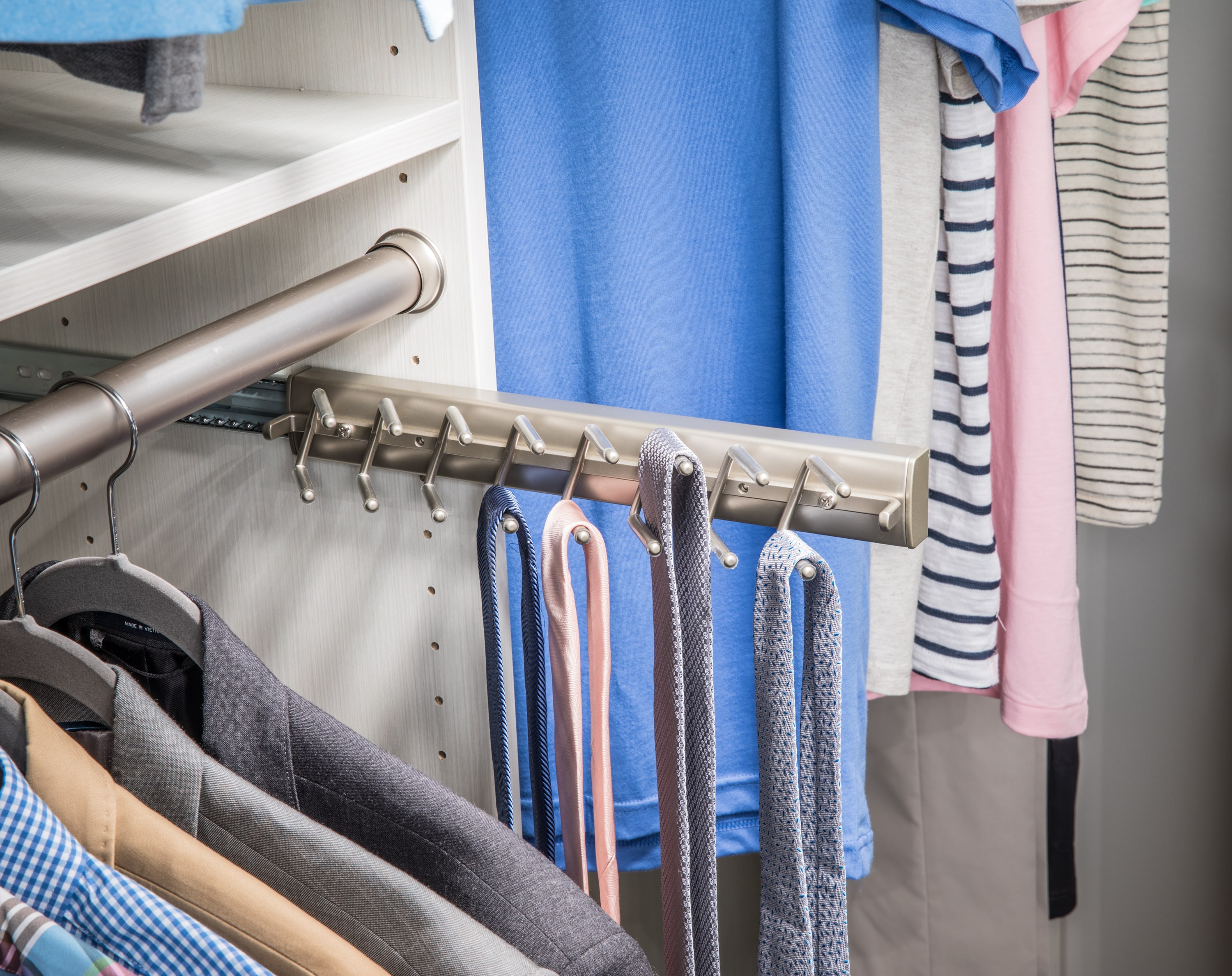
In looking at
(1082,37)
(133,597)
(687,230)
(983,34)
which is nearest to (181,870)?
(133,597)

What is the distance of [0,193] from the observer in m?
0.45

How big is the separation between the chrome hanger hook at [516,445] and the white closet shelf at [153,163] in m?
0.14

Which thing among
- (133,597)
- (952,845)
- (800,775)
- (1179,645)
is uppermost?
(133,597)

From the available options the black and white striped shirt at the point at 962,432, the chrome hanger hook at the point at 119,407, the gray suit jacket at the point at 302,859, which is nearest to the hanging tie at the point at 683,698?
the gray suit jacket at the point at 302,859

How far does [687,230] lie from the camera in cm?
68

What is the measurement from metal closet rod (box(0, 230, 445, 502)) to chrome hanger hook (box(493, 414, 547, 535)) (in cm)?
9

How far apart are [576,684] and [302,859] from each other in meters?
0.15

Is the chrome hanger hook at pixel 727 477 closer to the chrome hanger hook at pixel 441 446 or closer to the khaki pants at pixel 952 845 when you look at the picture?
the chrome hanger hook at pixel 441 446

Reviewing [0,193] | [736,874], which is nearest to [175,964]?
[0,193]

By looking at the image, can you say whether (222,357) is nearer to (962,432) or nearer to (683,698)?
(683,698)

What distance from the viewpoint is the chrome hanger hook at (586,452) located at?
0.55 meters

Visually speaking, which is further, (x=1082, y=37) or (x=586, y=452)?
(x=1082, y=37)

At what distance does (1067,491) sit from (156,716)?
65cm

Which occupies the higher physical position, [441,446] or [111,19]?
[111,19]
